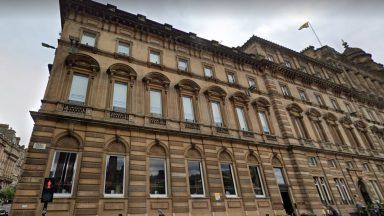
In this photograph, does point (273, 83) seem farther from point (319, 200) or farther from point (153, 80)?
point (153, 80)

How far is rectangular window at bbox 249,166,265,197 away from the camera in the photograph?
17.5 m

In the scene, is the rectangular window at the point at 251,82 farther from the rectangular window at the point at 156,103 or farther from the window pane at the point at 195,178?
the window pane at the point at 195,178

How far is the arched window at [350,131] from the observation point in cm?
2856

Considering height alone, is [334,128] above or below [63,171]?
above

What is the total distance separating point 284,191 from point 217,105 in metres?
9.42

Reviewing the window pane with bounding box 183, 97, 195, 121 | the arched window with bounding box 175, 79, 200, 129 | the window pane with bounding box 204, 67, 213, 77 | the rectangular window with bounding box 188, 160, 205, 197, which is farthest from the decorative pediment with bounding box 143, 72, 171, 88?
the rectangular window with bounding box 188, 160, 205, 197

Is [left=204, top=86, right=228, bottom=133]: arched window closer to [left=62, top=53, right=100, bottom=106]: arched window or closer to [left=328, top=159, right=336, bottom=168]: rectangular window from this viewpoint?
[left=62, top=53, right=100, bottom=106]: arched window

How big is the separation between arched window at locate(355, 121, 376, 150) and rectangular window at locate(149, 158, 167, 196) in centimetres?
3005

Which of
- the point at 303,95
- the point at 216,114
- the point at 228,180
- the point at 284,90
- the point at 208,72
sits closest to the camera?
the point at 228,180

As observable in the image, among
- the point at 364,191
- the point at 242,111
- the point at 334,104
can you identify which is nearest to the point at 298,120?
the point at 242,111

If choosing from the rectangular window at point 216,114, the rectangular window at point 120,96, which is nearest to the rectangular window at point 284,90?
the rectangular window at point 216,114

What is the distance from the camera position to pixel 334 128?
91.6ft

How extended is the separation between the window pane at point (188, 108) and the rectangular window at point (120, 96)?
15.9 ft

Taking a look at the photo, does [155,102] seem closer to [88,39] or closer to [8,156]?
[88,39]
